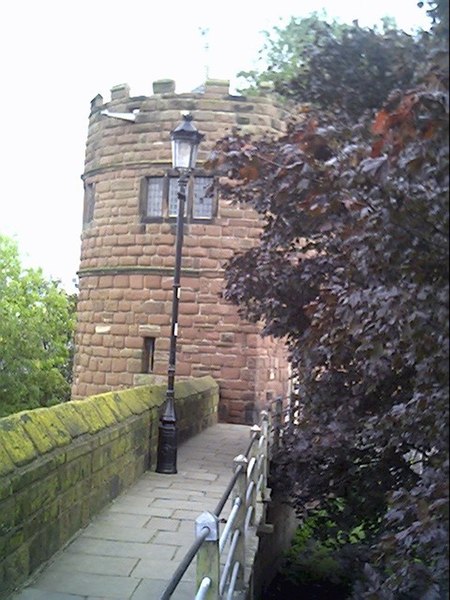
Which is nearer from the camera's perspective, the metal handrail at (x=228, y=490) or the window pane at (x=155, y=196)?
the metal handrail at (x=228, y=490)

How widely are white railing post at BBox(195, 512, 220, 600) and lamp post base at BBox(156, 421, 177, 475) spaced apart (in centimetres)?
570

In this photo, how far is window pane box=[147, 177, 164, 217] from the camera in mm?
15625

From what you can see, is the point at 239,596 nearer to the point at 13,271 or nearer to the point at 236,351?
the point at 236,351

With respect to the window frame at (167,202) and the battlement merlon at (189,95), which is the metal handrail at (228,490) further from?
the battlement merlon at (189,95)

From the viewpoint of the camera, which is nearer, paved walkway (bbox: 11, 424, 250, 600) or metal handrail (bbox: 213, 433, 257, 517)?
metal handrail (bbox: 213, 433, 257, 517)

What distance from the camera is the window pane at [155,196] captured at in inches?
615

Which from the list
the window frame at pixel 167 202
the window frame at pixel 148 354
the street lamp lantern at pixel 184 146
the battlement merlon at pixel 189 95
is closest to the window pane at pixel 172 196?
the window frame at pixel 167 202

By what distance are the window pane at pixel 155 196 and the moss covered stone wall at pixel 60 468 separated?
736 cm

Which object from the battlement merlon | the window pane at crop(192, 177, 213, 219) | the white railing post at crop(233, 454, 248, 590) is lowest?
the white railing post at crop(233, 454, 248, 590)

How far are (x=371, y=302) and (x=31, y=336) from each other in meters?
25.3

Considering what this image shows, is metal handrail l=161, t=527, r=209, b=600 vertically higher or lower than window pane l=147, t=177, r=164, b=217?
lower

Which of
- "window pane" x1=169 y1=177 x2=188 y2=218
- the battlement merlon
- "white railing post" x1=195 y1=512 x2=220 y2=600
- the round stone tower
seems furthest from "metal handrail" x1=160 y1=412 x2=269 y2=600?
the battlement merlon

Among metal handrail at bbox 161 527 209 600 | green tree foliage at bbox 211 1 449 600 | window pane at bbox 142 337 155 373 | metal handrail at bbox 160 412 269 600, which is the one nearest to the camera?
green tree foliage at bbox 211 1 449 600

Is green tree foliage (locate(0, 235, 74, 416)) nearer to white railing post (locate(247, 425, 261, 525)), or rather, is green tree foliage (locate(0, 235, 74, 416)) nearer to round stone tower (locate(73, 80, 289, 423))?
round stone tower (locate(73, 80, 289, 423))
